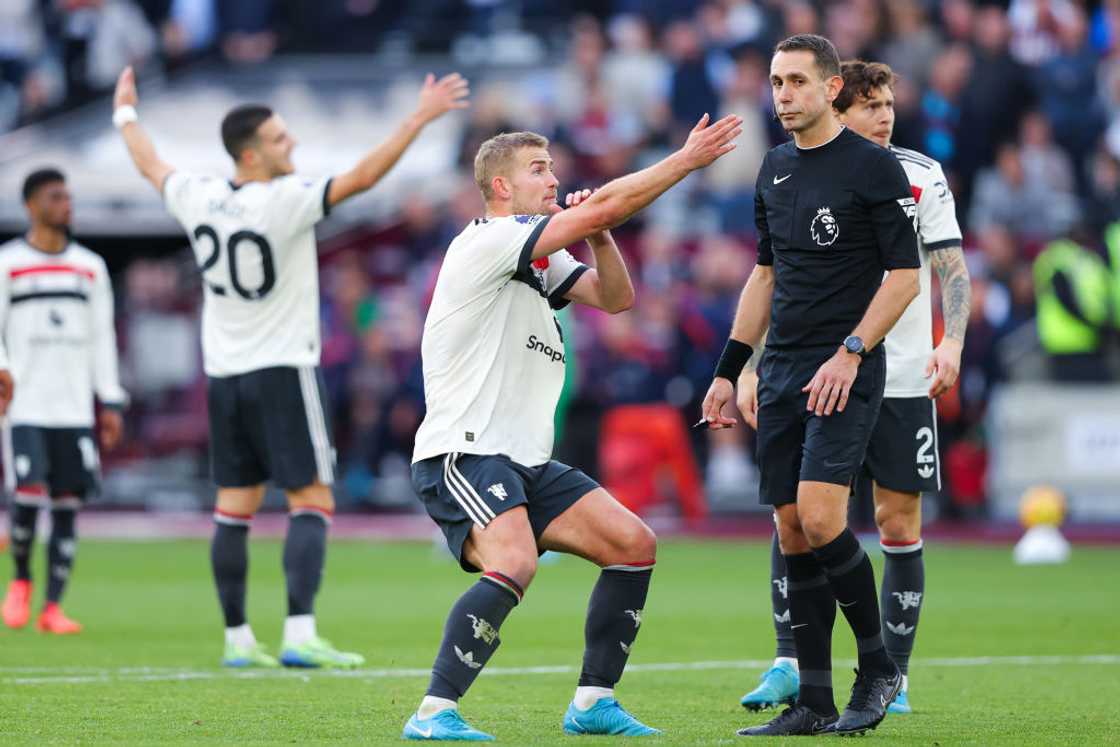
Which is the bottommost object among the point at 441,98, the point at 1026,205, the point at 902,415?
the point at 1026,205

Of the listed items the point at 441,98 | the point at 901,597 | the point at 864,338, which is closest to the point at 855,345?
the point at 864,338

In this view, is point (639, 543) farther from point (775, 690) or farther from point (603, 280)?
point (775, 690)

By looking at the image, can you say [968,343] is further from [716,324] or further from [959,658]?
Result: [959,658]

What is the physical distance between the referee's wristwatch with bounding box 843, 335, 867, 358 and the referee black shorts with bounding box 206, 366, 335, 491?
3.63m

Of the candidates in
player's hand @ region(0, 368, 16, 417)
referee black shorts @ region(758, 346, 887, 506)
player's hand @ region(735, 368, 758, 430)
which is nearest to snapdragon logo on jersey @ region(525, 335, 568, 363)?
referee black shorts @ region(758, 346, 887, 506)

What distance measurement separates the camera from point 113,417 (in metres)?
11.8

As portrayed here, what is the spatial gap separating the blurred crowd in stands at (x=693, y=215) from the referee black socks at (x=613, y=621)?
11.2m

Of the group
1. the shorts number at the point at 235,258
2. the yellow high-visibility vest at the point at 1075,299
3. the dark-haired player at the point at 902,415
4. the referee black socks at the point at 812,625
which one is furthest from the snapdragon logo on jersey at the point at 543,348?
the yellow high-visibility vest at the point at 1075,299

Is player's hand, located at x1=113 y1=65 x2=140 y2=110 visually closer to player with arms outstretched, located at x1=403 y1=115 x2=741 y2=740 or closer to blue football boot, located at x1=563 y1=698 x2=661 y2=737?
player with arms outstretched, located at x1=403 y1=115 x2=741 y2=740

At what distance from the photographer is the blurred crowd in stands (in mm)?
19203

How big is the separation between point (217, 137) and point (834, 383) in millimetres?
18517

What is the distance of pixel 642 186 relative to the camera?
6.73 metres

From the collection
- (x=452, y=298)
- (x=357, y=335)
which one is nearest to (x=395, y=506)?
(x=357, y=335)

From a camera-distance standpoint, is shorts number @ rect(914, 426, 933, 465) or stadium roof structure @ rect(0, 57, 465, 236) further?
stadium roof structure @ rect(0, 57, 465, 236)
